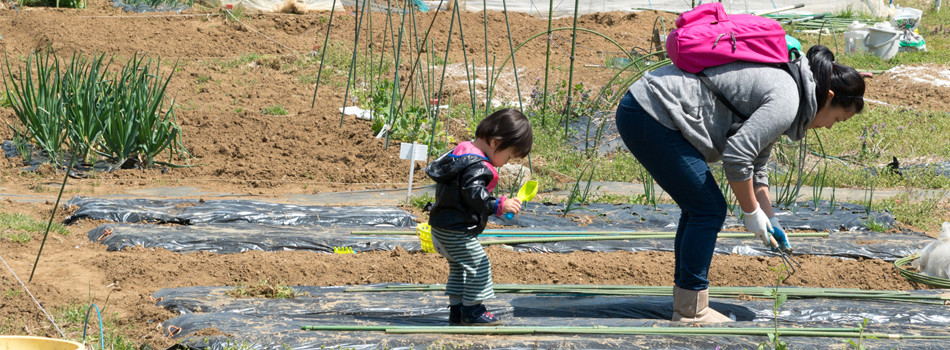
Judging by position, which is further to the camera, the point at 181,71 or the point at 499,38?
the point at 499,38

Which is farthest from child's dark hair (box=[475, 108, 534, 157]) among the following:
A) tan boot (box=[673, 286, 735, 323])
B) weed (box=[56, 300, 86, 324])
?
weed (box=[56, 300, 86, 324])

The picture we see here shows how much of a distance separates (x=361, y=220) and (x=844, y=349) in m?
2.98

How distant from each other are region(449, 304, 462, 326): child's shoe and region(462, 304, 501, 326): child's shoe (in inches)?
1.2

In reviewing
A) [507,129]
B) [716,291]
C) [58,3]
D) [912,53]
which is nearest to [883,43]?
[912,53]

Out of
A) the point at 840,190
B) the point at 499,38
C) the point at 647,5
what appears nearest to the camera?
the point at 840,190

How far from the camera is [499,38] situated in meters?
13.0

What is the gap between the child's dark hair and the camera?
2889 mm

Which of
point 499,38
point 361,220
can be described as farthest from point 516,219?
point 499,38

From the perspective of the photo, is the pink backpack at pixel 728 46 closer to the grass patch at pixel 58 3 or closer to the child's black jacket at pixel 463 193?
the child's black jacket at pixel 463 193

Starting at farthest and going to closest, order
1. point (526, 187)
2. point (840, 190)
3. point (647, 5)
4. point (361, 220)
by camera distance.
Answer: point (647, 5) → point (840, 190) → point (361, 220) → point (526, 187)

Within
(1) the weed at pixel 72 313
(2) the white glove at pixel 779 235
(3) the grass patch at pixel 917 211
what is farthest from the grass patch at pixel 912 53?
(1) the weed at pixel 72 313

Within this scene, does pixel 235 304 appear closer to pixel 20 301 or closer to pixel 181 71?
pixel 20 301

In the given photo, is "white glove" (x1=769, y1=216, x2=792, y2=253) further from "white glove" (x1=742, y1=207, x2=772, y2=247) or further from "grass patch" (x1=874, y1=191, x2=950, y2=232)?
"grass patch" (x1=874, y1=191, x2=950, y2=232)

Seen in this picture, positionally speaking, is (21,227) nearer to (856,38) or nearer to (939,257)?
(939,257)
